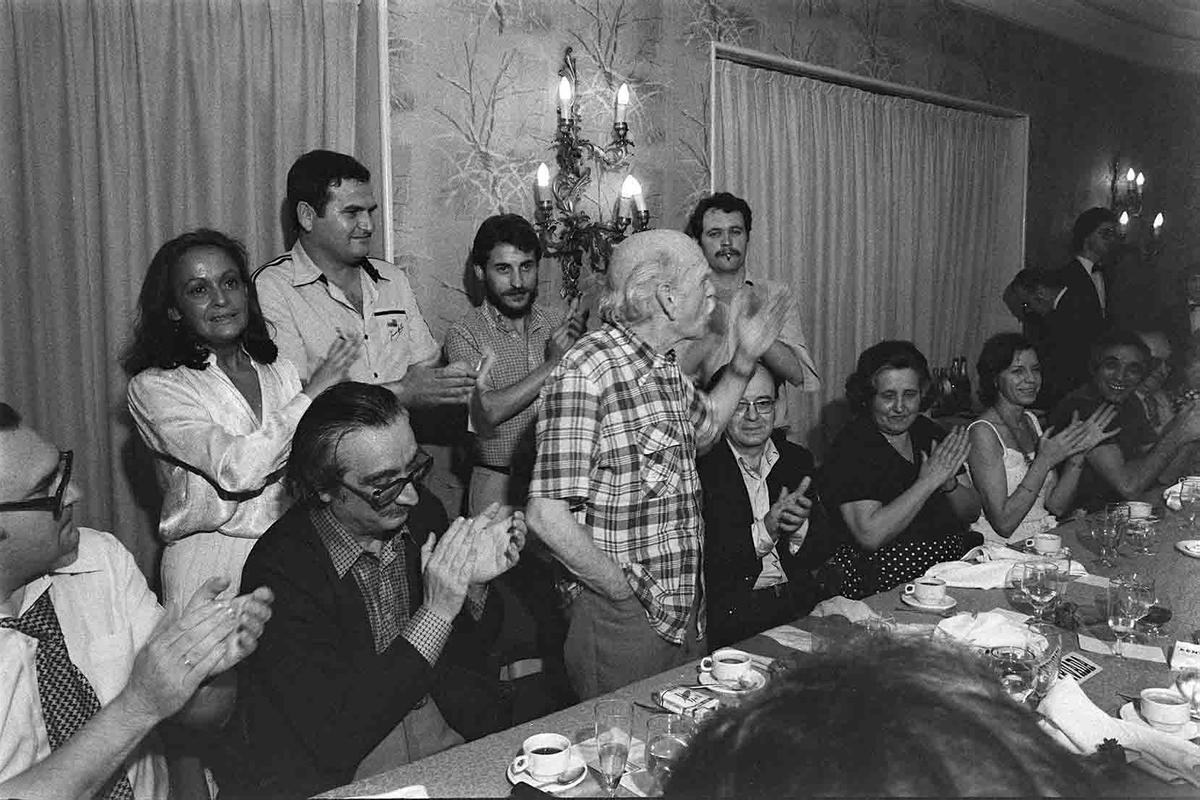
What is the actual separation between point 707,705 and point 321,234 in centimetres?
194

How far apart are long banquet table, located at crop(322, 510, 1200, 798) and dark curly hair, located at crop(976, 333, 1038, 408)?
2.12 feet

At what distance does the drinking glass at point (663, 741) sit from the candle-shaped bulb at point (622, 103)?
306 centimetres

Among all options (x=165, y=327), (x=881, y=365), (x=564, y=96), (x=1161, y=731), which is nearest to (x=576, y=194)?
(x=564, y=96)

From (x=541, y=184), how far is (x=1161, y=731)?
2.84m

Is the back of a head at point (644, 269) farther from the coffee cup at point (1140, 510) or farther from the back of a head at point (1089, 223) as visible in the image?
the back of a head at point (1089, 223)

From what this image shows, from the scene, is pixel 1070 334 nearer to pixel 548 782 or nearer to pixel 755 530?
pixel 755 530

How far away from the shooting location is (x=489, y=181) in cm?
364

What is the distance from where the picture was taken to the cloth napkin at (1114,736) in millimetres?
1374

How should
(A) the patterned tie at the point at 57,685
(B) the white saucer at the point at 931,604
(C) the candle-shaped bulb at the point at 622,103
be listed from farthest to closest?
(C) the candle-shaped bulb at the point at 622,103 → (B) the white saucer at the point at 931,604 → (A) the patterned tie at the point at 57,685

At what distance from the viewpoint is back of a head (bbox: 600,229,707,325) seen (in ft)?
7.23

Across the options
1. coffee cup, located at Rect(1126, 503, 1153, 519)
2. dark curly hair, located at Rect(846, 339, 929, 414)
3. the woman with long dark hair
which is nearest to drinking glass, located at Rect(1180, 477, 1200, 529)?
coffee cup, located at Rect(1126, 503, 1153, 519)

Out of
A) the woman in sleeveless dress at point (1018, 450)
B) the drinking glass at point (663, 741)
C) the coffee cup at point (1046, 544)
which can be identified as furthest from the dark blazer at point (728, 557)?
the drinking glass at point (663, 741)

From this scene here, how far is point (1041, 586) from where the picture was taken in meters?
2.02

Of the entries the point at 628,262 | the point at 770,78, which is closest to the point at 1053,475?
the point at 628,262
